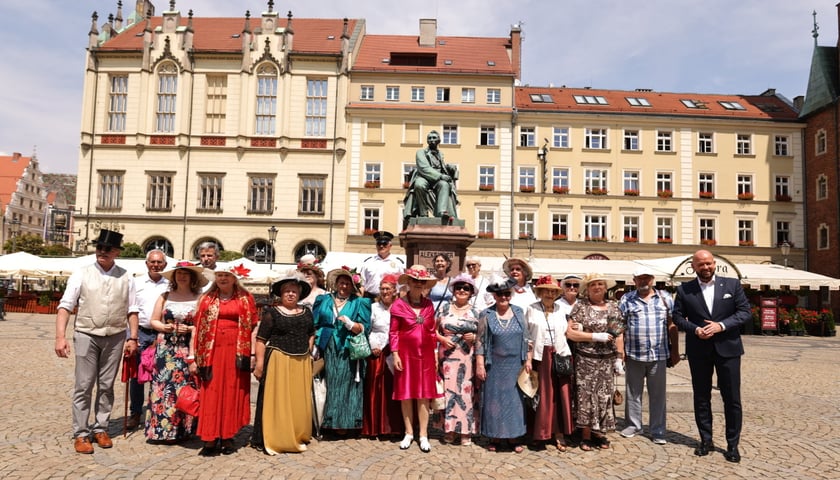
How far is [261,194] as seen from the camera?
106 ft

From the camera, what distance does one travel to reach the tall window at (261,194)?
1271 inches

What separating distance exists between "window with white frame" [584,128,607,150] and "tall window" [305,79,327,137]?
15531 millimetres

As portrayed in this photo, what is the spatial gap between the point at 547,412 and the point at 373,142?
93.4 feet

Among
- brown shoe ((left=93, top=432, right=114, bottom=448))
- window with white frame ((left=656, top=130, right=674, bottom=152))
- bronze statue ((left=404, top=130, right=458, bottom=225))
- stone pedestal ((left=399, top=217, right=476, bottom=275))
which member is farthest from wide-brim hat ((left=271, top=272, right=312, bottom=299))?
window with white frame ((left=656, top=130, right=674, bottom=152))

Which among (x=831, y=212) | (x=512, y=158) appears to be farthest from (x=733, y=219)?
(x=512, y=158)

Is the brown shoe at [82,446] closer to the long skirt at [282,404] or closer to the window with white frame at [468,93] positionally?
the long skirt at [282,404]

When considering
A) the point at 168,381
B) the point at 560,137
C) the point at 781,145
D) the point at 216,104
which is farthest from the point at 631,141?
the point at 168,381

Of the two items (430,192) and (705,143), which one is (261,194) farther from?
(705,143)

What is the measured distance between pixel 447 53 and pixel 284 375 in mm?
34134

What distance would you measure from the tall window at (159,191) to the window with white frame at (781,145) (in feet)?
118

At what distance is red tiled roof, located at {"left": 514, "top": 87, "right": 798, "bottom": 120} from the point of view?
110 ft

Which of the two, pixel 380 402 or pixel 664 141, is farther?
Answer: pixel 664 141

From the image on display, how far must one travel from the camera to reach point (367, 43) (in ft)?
122

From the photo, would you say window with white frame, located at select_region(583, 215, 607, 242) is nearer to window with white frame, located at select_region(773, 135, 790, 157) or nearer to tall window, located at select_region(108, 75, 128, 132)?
window with white frame, located at select_region(773, 135, 790, 157)
